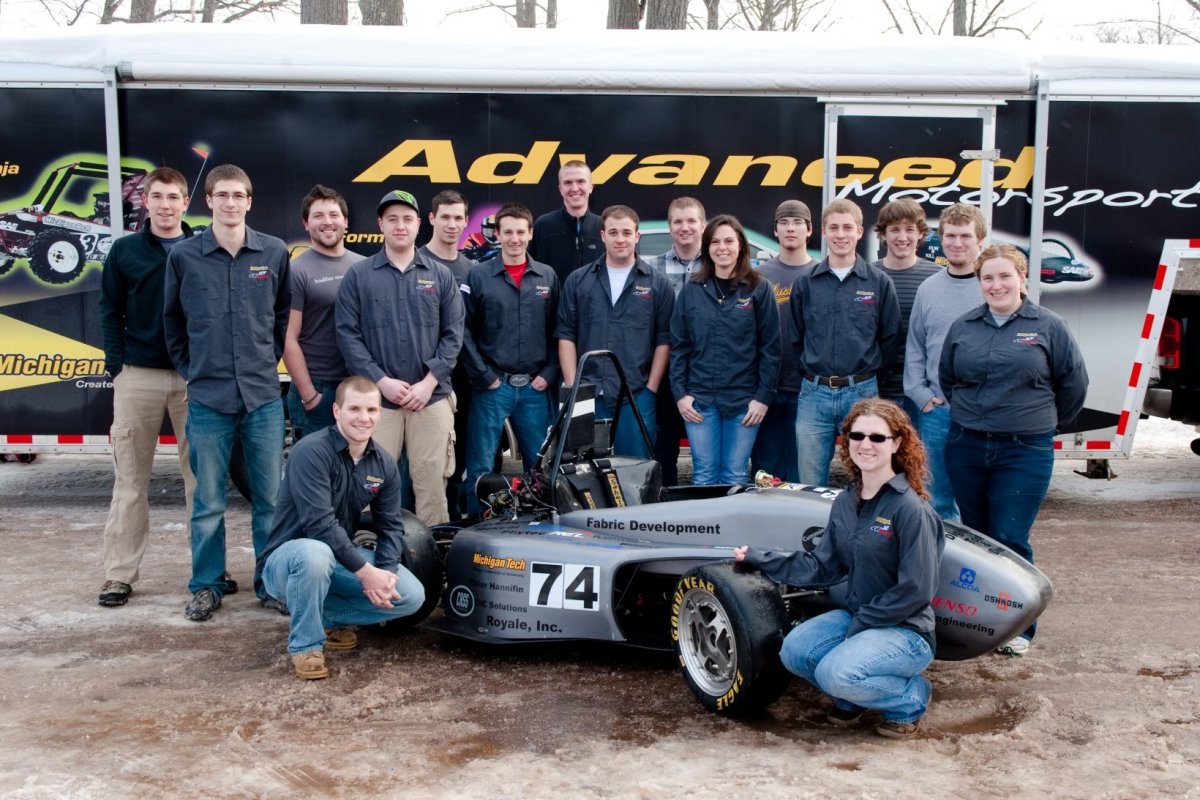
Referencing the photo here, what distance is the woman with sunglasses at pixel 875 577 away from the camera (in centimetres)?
410

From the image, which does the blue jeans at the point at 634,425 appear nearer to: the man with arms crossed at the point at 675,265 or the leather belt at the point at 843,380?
the man with arms crossed at the point at 675,265

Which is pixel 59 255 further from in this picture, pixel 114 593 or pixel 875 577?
pixel 875 577

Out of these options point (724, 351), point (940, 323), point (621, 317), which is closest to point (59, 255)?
point (621, 317)

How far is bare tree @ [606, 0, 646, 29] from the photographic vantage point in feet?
46.2

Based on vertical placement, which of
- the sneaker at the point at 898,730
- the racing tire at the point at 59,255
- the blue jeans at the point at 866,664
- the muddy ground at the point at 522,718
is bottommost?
the muddy ground at the point at 522,718

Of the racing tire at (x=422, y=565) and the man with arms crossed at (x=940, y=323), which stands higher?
the man with arms crossed at (x=940, y=323)

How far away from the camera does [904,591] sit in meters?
4.11

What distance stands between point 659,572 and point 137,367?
2.92 m

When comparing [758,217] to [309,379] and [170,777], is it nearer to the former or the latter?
[309,379]

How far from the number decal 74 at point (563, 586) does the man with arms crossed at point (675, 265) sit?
2005mm

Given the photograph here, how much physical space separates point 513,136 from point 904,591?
4.61 meters

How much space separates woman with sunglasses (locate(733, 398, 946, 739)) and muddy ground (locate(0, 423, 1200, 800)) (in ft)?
0.62

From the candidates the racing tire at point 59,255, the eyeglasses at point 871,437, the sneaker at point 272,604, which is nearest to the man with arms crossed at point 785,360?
the eyeglasses at point 871,437

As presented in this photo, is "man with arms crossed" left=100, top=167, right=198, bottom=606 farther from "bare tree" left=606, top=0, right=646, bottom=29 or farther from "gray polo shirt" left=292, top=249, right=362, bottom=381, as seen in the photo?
"bare tree" left=606, top=0, right=646, bottom=29
